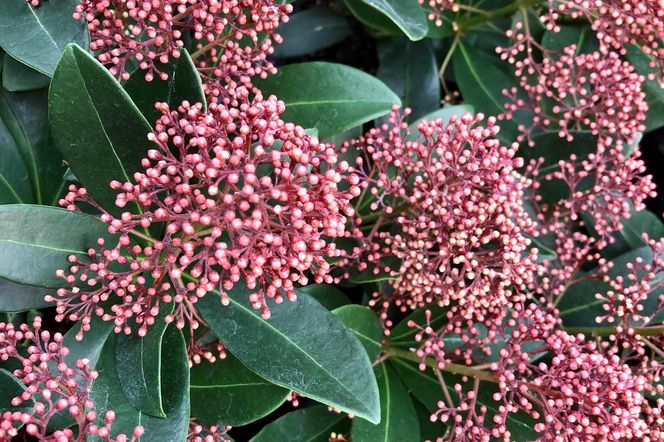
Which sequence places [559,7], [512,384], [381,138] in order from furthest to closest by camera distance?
[559,7], [381,138], [512,384]

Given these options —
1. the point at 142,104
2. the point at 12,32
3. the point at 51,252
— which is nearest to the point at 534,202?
the point at 142,104

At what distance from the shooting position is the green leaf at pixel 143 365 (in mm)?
1564

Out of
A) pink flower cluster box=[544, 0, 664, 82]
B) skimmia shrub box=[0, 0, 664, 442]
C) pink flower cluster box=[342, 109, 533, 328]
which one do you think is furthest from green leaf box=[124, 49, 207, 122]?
pink flower cluster box=[544, 0, 664, 82]

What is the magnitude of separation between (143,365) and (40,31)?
0.94m

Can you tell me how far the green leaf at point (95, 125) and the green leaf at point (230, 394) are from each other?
0.57 meters

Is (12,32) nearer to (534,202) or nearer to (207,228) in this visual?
(207,228)

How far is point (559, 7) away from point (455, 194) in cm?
98

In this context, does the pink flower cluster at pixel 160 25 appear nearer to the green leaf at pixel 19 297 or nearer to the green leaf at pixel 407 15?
the green leaf at pixel 407 15

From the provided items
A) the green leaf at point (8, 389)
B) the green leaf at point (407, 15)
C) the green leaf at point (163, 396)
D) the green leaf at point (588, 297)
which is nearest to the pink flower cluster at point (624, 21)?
the green leaf at point (407, 15)

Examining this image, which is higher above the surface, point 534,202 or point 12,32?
point 12,32

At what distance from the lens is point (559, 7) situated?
2.28 metres

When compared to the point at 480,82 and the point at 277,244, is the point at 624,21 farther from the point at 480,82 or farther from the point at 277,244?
the point at 277,244

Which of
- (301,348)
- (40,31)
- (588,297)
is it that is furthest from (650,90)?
(40,31)

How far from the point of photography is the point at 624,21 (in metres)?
2.22
